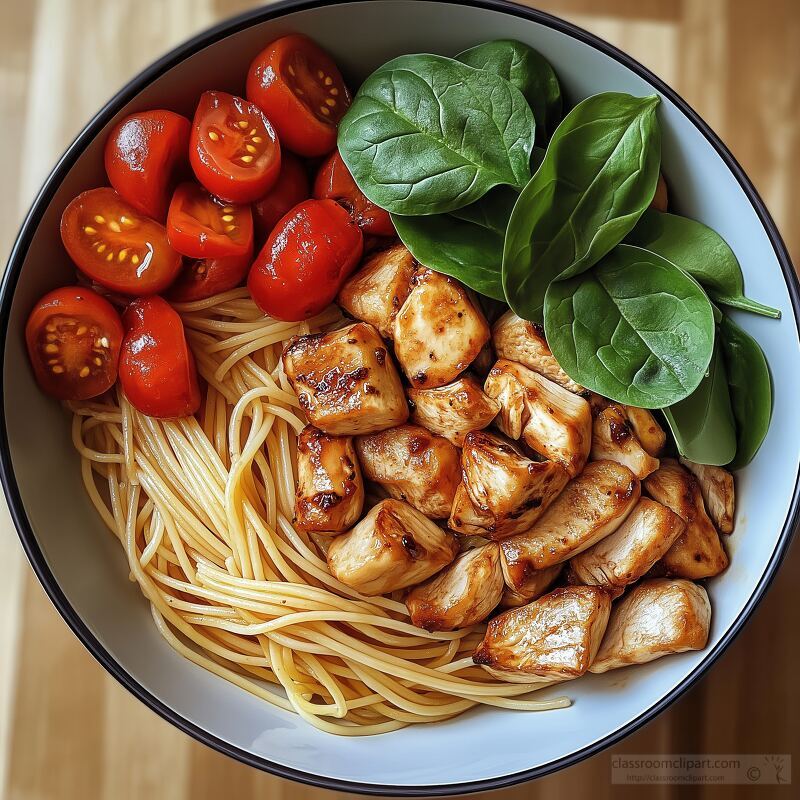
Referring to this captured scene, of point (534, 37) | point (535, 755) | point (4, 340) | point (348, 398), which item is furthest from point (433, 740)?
point (534, 37)

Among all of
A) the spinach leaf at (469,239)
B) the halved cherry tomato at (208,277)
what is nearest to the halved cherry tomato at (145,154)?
the halved cherry tomato at (208,277)

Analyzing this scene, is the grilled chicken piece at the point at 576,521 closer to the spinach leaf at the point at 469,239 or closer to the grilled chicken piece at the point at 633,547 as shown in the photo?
the grilled chicken piece at the point at 633,547

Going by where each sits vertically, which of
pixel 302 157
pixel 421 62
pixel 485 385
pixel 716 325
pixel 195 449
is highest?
pixel 421 62

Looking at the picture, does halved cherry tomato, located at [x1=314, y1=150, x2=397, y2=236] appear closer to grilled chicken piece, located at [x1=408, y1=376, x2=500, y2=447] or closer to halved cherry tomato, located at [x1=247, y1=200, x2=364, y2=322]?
halved cherry tomato, located at [x1=247, y1=200, x2=364, y2=322]

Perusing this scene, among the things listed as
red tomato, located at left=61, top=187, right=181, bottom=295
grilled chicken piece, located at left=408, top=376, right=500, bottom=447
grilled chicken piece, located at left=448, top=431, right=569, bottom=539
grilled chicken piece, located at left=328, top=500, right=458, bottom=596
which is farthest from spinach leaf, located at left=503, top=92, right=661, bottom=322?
red tomato, located at left=61, top=187, right=181, bottom=295

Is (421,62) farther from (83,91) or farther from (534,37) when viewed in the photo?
(83,91)

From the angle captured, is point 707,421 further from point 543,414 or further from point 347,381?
point 347,381
